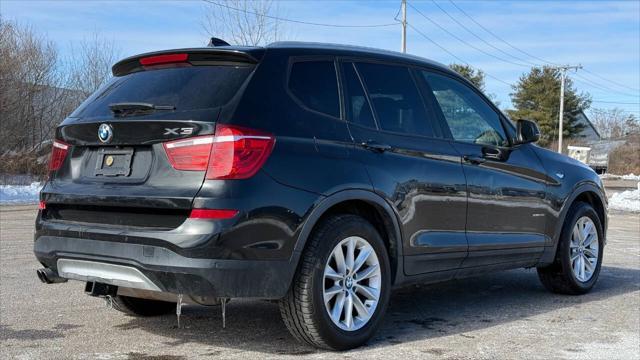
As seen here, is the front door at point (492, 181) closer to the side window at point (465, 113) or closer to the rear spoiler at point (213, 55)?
the side window at point (465, 113)

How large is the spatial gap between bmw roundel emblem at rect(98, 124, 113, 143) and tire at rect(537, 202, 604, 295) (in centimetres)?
410

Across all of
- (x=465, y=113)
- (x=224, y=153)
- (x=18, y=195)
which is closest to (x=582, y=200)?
(x=465, y=113)

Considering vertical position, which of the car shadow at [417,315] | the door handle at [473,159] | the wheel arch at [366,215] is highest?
the door handle at [473,159]

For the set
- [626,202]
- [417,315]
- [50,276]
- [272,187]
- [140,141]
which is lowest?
[417,315]

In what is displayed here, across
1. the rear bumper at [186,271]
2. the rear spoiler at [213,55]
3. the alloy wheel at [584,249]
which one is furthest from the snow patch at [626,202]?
the rear bumper at [186,271]

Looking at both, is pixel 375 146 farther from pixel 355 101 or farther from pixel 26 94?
pixel 26 94

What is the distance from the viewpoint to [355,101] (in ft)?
15.5

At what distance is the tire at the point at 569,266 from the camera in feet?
21.1

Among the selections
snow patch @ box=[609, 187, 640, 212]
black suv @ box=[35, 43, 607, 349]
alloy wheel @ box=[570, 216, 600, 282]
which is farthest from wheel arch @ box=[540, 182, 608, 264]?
snow patch @ box=[609, 187, 640, 212]

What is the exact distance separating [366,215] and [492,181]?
1364mm

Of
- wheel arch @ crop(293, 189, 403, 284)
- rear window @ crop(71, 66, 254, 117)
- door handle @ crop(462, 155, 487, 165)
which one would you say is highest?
rear window @ crop(71, 66, 254, 117)

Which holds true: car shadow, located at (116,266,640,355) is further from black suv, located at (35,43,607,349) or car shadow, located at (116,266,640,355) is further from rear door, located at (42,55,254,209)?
rear door, located at (42,55,254,209)

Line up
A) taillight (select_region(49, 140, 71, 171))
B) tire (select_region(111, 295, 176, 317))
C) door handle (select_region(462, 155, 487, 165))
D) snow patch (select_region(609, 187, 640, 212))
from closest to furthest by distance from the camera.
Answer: taillight (select_region(49, 140, 71, 171)) < tire (select_region(111, 295, 176, 317)) < door handle (select_region(462, 155, 487, 165)) < snow patch (select_region(609, 187, 640, 212))

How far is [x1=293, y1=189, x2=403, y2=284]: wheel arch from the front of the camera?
410 centimetres
